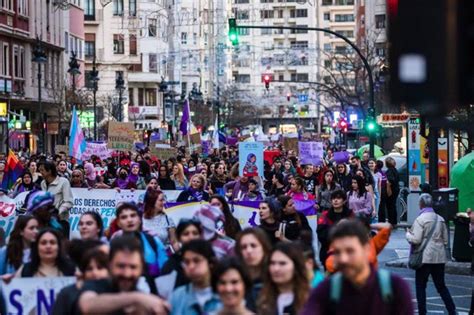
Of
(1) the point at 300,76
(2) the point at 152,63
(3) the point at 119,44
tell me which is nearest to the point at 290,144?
(3) the point at 119,44

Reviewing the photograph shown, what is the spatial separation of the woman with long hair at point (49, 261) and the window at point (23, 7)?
156ft

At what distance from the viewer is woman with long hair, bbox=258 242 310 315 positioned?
8.30 metres

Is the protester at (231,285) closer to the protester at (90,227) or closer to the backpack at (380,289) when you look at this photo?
the backpack at (380,289)

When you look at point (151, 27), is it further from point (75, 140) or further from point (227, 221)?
point (227, 221)

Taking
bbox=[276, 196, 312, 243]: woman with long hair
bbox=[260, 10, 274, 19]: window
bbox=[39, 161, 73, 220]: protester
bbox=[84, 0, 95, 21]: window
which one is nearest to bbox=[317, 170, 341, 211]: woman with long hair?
bbox=[39, 161, 73, 220]: protester

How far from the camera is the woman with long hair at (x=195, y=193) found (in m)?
17.6

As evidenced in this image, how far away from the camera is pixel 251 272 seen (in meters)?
8.77

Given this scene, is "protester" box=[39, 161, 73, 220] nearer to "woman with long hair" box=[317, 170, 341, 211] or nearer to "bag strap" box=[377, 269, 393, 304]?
"woman with long hair" box=[317, 170, 341, 211]

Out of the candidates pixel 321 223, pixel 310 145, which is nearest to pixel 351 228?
pixel 321 223

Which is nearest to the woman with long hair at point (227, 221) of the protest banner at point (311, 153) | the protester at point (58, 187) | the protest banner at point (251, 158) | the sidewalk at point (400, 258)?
the protester at point (58, 187)

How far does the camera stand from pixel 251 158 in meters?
27.6

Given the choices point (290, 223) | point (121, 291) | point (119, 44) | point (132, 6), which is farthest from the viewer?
point (119, 44)

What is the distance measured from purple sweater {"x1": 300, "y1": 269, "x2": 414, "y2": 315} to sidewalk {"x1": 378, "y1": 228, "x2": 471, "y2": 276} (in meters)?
13.9

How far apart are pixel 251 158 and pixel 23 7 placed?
31.7m
